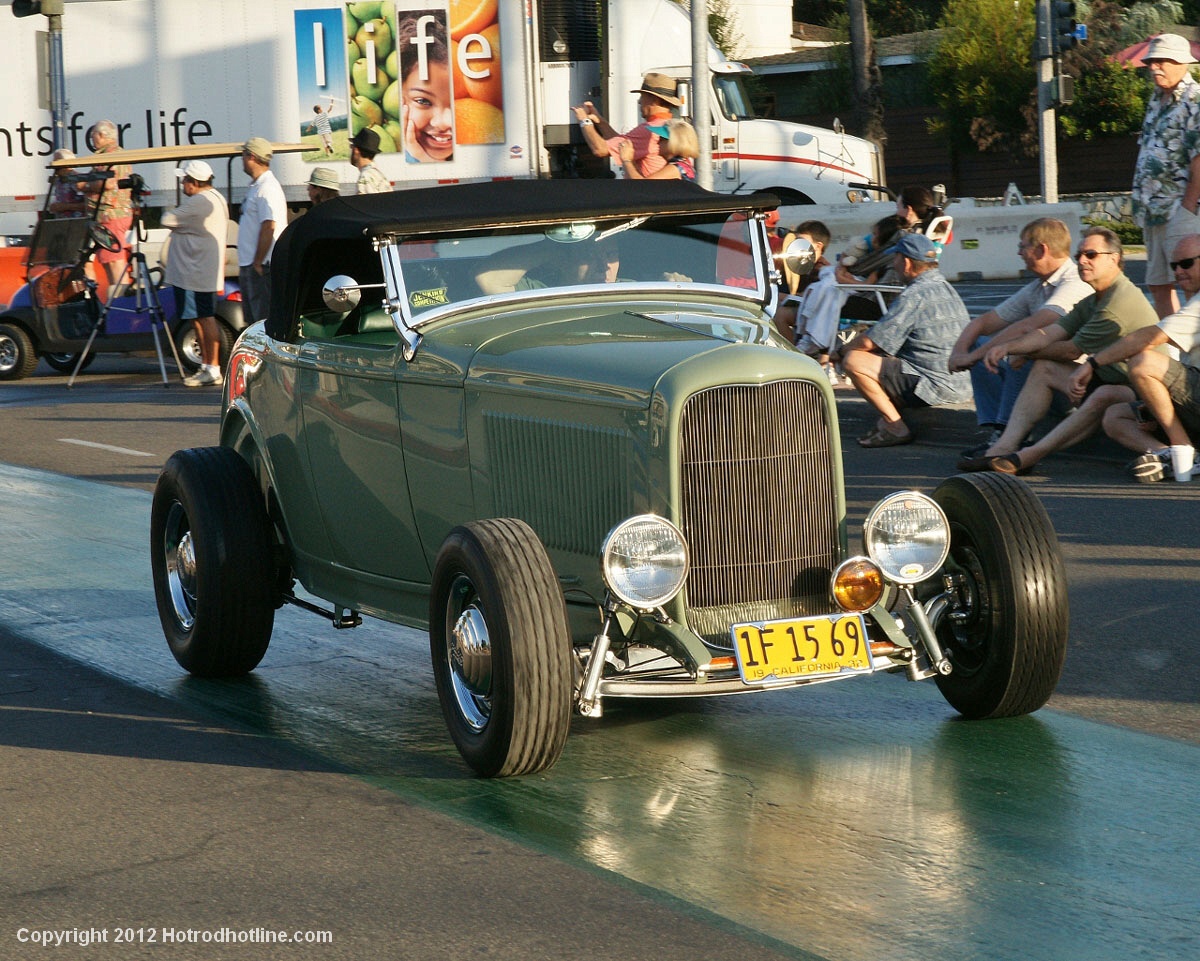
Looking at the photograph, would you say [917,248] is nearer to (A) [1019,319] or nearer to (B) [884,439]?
(A) [1019,319]

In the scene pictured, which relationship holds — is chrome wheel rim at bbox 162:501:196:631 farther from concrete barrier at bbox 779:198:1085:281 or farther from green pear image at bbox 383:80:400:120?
concrete barrier at bbox 779:198:1085:281

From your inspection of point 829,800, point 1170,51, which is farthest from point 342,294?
point 1170,51

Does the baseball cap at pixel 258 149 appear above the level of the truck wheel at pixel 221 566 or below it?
above

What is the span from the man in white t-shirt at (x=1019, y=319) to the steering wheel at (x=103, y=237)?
29.1 feet

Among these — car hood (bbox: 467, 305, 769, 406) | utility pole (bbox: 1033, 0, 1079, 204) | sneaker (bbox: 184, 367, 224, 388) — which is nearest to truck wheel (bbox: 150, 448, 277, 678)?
car hood (bbox: 467, 305, 769, 406)

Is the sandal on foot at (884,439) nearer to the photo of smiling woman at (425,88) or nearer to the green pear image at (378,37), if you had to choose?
the photo of smiling woman at (425,88)

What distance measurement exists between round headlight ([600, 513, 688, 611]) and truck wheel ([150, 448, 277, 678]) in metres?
1.93

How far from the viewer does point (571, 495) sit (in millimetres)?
5262

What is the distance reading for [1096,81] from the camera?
4059cm

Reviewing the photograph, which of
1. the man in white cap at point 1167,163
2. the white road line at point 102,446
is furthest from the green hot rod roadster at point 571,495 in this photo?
the white road line at point 102,446

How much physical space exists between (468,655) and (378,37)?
19298 mm

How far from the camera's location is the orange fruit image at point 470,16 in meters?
22.8

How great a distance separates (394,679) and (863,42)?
124 ft

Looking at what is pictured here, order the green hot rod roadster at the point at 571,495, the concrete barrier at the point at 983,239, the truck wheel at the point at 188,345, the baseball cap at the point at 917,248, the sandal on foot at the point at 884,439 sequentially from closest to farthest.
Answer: the green hot rod roadster at the point at 571,495, the baseball cap at the point at 917,248, the sandal on foot at the point at 884,439, the truck wheel at the point at 188,345, the concrete barrier at the point at 983,239
